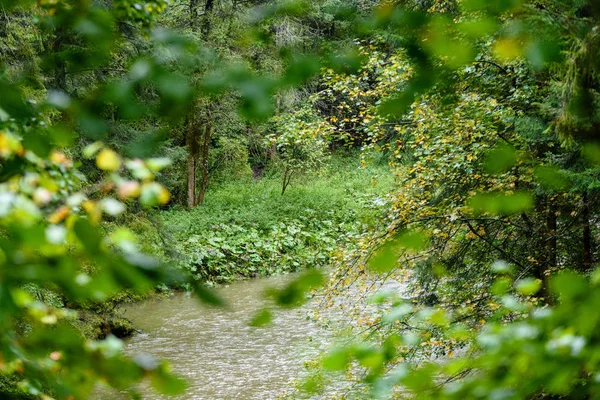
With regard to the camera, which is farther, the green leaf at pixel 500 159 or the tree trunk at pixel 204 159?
the tree trunk at pixel 204 159

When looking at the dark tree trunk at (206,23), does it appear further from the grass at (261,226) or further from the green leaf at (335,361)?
the green leaf at (335,361)

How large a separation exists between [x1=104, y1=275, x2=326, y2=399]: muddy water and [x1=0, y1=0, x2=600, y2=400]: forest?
6cm

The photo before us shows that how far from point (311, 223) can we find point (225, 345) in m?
9.16

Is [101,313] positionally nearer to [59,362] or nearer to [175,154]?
[175,154]

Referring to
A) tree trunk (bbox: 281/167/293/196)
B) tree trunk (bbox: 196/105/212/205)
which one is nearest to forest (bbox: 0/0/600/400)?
tree trunk (bbox: 196/105/212/205)

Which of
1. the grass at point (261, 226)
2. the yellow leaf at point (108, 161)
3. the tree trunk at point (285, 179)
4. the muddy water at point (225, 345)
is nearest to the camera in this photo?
the yellow leaf at point (108, 161)

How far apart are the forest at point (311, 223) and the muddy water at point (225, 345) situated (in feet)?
0.18

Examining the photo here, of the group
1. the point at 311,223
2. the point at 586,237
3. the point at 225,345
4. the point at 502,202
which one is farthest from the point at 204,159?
the point at 502,202

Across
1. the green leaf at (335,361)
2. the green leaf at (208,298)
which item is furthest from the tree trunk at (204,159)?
the green leaf at (208,298)

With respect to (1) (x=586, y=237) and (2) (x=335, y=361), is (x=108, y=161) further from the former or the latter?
(1) (x=586, y=237)

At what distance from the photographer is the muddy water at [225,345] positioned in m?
8.33

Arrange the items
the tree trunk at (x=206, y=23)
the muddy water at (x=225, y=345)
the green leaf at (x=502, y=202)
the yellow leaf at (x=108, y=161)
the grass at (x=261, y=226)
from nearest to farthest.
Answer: the yellow leaf at (x=108, y=161) → the green leaf at (x=502, y=202) → the muddy water at (x=225, y=345) → the grass at (x=261, y=226) → the tree trunk at (x=206, y=23)

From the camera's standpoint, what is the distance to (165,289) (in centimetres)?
1357

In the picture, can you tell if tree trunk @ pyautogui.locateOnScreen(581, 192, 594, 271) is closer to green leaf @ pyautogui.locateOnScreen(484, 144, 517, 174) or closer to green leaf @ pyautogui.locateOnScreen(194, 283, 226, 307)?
green leaf @ pyautogui.locateOnScreen(484, 144, 517, 174)
